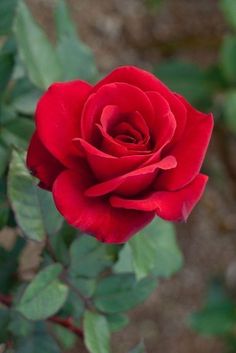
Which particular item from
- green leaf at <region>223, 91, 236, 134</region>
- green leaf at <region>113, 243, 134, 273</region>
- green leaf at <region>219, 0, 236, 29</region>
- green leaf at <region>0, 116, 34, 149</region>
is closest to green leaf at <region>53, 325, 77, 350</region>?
green leaf at <region>113, 243, 134, 273</region>

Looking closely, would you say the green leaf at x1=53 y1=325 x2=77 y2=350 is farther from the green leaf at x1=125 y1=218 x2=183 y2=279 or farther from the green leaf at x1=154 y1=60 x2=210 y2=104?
the green leaf at x1=154 y1=60 x2=210 y2=104

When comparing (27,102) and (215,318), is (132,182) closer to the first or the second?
(27,102)

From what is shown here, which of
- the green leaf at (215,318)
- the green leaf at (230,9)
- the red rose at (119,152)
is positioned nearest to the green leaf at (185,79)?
the green leaf at (230,9)

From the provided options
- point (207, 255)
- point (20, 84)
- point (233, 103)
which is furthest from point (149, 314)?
point (20, 84)

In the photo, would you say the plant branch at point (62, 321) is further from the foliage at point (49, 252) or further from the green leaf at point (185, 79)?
the green leaf at point (185, 79)

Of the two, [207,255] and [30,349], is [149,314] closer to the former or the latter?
[207,255]

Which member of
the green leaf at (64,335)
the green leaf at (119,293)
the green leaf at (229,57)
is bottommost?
the green leaf at (229,57)
